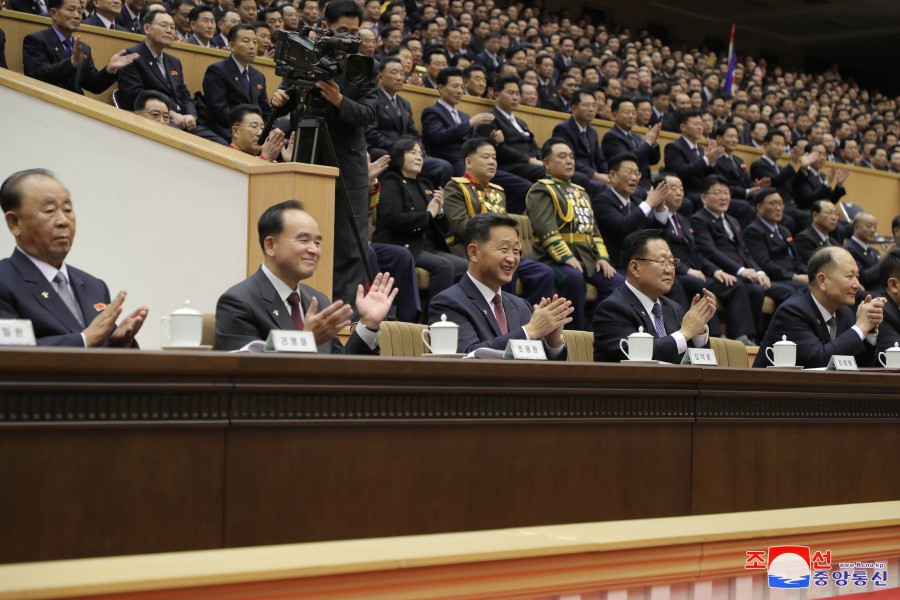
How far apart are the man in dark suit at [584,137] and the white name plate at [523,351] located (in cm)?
421

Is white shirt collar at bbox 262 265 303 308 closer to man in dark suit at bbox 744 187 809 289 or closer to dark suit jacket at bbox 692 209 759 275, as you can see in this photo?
dark suit jacket at bbox 692 209 759 275

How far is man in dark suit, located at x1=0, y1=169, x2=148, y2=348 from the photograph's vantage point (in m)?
2.34

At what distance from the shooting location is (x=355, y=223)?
3762 millimetres

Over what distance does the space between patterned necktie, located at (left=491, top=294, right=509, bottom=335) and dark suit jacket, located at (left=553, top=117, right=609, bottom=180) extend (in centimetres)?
337

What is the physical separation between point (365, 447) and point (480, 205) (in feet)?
11.3

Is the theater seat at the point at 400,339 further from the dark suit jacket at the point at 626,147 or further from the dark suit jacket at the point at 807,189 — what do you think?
the dark suit jacket at the point at 807,189

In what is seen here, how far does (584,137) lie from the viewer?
6.58m

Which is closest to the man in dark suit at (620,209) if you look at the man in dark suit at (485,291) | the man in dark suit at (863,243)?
the man in dark suit at (863,243)

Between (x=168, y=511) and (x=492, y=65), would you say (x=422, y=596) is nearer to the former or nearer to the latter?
(x=168, y=511)

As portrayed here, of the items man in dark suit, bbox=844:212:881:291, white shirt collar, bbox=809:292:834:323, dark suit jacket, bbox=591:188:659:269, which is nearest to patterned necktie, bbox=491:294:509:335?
white shirt collar, bbox=809:292:834:323

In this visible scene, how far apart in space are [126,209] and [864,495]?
2.44 m

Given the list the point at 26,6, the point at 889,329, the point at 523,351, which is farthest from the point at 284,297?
the point at 26,6

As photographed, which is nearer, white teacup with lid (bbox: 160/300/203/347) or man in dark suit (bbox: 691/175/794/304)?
white teacup with lid (bbox: 160/300/203/347)

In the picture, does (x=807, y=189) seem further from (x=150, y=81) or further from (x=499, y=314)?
(x=499, y=314)
